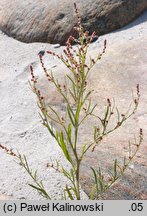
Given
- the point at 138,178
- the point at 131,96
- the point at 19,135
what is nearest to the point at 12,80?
the point at 19,135

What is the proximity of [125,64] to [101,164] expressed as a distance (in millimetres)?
1178

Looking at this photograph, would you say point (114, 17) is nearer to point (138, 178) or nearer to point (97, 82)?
point (97, 82)

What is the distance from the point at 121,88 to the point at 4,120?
2.98 feet

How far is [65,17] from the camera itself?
15.6 ft

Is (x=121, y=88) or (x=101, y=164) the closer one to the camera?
(x=101, y=164)

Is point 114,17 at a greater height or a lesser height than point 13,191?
greater

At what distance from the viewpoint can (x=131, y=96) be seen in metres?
3.51

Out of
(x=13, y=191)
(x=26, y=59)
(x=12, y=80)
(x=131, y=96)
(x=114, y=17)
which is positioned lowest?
(x=13, y=191)

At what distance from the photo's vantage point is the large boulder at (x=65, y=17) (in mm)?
4707

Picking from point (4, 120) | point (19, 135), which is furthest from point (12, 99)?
point (19, 135)

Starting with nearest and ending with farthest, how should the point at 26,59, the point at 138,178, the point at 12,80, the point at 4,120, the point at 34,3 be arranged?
1. the point at 138,178
2. the point at 4,120
3. the point at 12,80
4. the point at 26,59
5. the point at 34,3

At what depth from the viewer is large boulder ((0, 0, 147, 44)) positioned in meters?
4.71

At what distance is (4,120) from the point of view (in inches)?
146

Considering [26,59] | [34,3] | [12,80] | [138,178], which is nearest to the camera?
[138,178]
